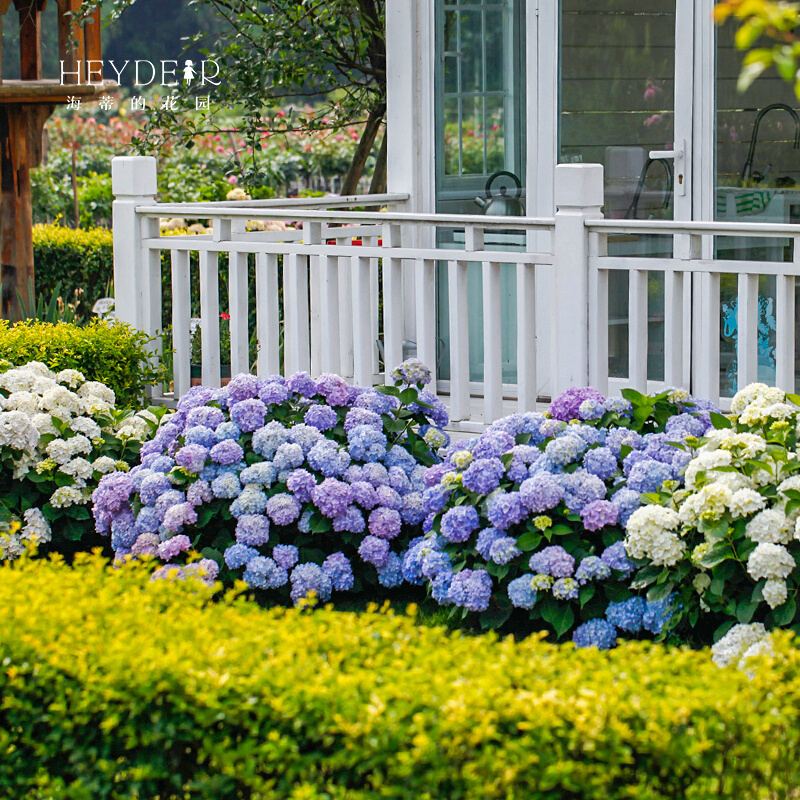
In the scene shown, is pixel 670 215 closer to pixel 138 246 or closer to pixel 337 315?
pixel 337 315

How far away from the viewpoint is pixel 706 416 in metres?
3.97

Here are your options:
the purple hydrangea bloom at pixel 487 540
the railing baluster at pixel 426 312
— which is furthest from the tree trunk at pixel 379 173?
the purple hydrangea bloom at pixel 487 540

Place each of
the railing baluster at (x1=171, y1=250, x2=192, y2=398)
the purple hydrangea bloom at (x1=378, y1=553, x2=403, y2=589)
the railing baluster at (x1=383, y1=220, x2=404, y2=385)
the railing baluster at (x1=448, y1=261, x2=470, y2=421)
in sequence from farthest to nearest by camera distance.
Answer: the railing baluster at (x1=171, y1=250, x2=192, y2=398) < the railing baluster at (x1=383, y1=220, x2=404, y2=385) < the railing baluster at (x1=448, y1=261, x2=470, y2=421) < the purple hydrangea bloom at (x1=378, y1=553, x2=403, y2=589)

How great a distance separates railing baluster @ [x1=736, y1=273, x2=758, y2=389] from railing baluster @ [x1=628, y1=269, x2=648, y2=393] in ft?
1.16

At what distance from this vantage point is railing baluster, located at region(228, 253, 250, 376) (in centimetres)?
523

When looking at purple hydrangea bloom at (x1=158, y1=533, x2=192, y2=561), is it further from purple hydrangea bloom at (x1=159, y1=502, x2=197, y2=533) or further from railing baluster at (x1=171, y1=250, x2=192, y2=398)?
railing baluster at (x1=171, y1=250, x2=192, y2=398)

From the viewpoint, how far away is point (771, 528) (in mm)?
3064

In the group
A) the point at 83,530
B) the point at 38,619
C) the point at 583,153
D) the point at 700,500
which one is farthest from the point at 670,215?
the point at 38,619

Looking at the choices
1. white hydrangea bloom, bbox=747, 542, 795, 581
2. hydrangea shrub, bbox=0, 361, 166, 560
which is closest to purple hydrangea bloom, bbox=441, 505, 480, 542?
white hydrangea bloom, bbox=747, 542, 795, 581

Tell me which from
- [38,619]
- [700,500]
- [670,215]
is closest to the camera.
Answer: [38,619]

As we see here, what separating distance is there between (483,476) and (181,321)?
7.38 ft

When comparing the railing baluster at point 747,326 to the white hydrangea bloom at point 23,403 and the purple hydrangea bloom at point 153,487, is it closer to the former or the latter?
the purple hydrangea bloom at point 153,487

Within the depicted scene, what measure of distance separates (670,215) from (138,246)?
248 cm

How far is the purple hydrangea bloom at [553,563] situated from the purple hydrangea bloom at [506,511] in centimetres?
13
